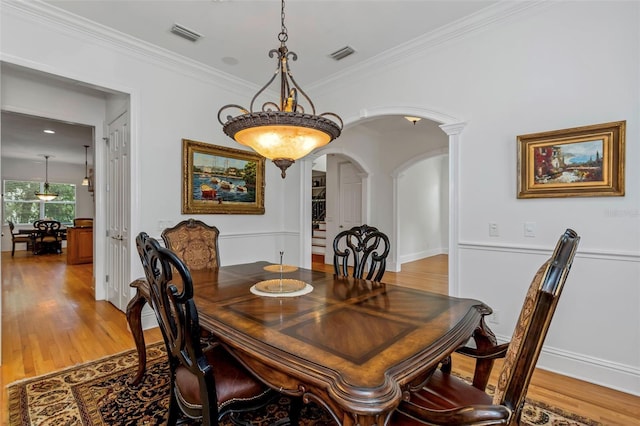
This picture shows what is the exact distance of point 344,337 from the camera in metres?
1.19

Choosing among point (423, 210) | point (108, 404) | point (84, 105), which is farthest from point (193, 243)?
point (423, 210)

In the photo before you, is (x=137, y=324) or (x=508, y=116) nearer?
(x=137, y=324)

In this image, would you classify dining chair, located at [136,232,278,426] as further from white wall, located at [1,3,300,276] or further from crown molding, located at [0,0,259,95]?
crown molding, located at [0,0,259,95]

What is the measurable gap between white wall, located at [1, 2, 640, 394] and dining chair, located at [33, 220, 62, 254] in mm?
7717

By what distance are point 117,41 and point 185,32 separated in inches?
28.0

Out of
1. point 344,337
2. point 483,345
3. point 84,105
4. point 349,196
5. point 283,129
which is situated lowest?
point 483,345

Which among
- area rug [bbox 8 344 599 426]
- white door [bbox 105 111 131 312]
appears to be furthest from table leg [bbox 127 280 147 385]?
white door [bbox 105 111 131 312]

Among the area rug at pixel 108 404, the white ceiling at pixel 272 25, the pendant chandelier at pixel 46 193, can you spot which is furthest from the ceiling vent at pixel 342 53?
the pendant chandelier at pixel 46 193

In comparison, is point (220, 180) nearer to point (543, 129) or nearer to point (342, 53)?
point (342, 53)

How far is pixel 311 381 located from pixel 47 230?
1074cm

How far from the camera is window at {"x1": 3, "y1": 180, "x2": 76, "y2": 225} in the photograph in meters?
9.27

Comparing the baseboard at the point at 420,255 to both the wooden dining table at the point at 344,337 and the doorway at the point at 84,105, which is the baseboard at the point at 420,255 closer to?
the wooden dining table at the point at 344,337

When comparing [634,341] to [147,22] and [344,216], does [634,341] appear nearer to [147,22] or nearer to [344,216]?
[147,22]

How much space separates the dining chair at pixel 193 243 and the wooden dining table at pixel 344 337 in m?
0.89
